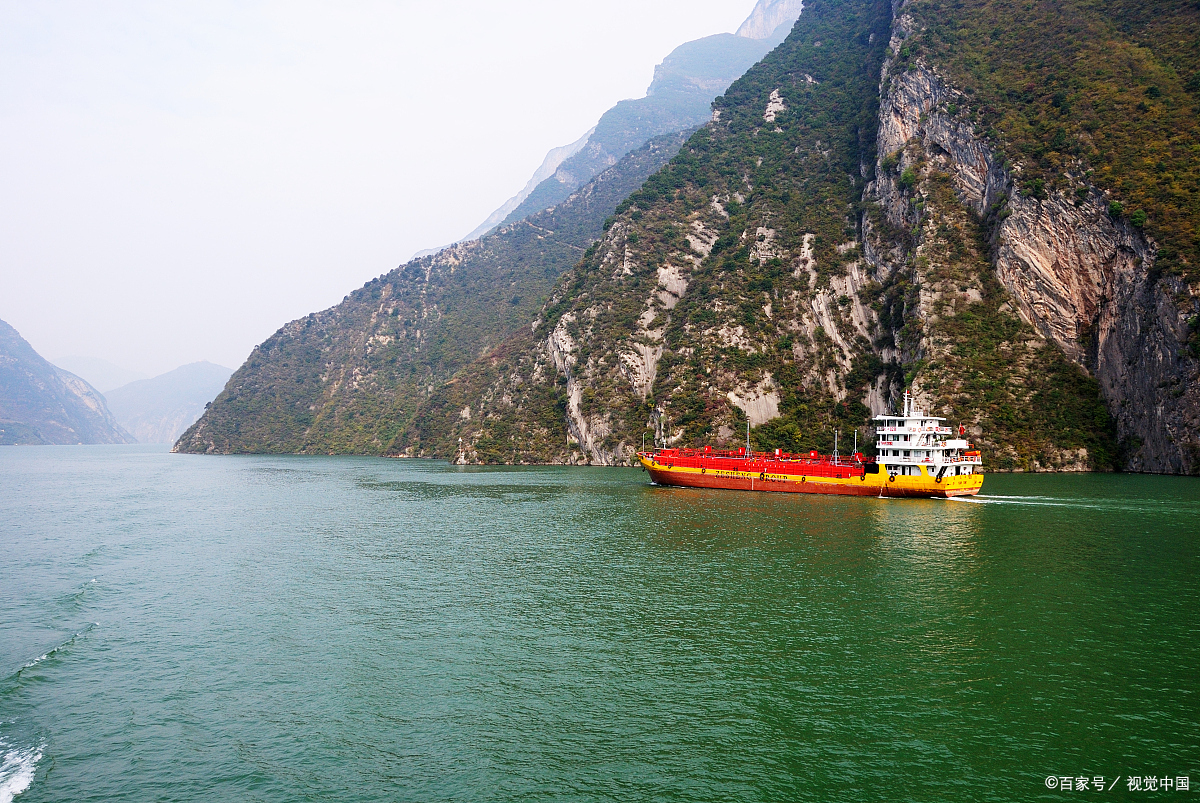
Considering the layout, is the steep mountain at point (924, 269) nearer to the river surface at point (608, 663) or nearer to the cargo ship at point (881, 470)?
the cargo ship at point (881, 470)

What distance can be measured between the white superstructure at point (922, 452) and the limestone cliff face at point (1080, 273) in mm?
33822

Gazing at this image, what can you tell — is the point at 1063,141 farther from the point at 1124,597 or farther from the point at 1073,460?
the point at 1124,597

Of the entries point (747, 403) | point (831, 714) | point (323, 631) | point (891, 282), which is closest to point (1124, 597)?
point (831, 714)

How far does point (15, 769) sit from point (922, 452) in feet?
257

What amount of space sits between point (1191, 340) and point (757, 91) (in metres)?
123

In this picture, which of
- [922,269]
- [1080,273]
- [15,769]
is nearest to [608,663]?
[15,769]

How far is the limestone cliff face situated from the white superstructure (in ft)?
111

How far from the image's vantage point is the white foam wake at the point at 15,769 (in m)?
16.2

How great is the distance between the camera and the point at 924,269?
108m

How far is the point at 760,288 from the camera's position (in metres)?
126

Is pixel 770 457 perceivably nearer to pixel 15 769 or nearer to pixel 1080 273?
pixel 1080 273

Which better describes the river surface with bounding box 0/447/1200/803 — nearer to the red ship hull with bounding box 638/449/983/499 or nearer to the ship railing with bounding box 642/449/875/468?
the red ship hull with bounding box 638/449/983/499

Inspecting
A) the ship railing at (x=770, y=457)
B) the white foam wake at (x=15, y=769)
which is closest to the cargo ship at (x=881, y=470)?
the ship railing at (x=770, y=457)

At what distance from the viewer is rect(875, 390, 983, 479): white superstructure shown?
72.0m
